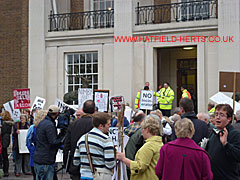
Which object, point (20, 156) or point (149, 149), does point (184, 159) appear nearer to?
point (149, 149)

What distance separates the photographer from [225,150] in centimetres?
491

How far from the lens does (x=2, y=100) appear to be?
22188 mm

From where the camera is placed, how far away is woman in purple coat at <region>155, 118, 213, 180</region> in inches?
177

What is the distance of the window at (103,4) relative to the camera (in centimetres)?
2106

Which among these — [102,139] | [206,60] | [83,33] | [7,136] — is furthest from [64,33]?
[102,139]

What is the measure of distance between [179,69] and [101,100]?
437 inches

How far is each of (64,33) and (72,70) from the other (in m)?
1.89

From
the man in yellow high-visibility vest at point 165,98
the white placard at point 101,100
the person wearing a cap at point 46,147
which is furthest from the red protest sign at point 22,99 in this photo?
the person wearing a cap at point 46,147

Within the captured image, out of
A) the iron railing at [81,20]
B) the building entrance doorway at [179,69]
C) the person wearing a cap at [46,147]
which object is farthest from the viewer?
the building entrance doorway at [179,69]

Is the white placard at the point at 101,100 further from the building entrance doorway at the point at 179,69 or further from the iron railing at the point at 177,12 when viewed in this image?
the building entrance doorway at the point at 179,69

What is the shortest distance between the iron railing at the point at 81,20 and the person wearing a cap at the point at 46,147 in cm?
1321

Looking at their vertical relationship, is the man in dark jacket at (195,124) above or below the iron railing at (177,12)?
below

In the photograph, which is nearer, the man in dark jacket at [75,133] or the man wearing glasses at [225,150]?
the man wearing glasses at [225,150]

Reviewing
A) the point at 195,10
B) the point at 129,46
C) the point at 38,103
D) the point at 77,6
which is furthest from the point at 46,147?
the point at 77,6
